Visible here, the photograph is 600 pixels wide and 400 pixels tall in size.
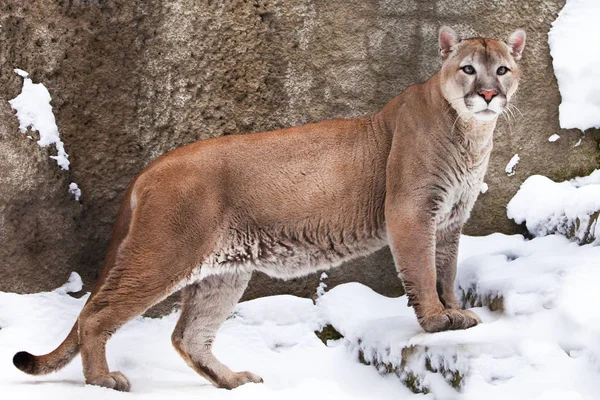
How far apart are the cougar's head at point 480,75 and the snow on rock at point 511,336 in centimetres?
97

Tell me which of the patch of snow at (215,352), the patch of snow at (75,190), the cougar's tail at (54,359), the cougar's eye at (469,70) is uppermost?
the cougar's eye at (469,70)

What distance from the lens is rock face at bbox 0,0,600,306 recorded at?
521 centimetres

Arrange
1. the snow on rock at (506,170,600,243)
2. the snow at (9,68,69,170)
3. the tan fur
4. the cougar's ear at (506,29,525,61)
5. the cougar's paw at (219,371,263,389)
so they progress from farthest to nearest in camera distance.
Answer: the snow at (9,68,69,170)
the snow on rock at (506,170,600,243)
the cougar's ear at (506,29,525,61)
the cougar's paw at (219,371,263,389)
the tan fur

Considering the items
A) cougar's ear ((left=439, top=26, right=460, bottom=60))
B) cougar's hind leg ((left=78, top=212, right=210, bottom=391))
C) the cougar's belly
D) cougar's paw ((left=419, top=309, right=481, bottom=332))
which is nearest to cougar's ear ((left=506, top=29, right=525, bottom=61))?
cougar's ear ((left=439, top=26, right=460, bottom=60))

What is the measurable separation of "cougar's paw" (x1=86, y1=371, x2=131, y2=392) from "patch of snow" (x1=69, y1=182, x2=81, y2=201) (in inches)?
56.3

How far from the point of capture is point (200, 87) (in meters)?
5.43

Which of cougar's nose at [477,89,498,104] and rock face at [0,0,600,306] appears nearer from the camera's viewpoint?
cougar's nose at [477,89,498,104]

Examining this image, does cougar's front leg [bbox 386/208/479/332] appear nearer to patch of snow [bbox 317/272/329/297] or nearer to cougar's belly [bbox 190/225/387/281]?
cougar's belly [bbox 190/225/387/281]

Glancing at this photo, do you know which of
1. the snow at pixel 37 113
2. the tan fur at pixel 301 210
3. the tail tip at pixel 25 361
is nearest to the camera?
the tail tip at pixel 25 361

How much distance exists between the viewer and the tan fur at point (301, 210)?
438cm

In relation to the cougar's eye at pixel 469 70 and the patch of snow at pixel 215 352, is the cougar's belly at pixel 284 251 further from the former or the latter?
the cougar's eye at pixel 469 70

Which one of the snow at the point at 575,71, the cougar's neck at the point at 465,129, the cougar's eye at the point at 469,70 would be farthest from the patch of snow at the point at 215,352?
the snow at the point at 575,71

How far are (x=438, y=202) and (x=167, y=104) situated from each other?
1.98 m

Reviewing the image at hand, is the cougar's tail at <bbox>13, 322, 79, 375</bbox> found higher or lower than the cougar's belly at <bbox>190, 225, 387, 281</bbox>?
lower
